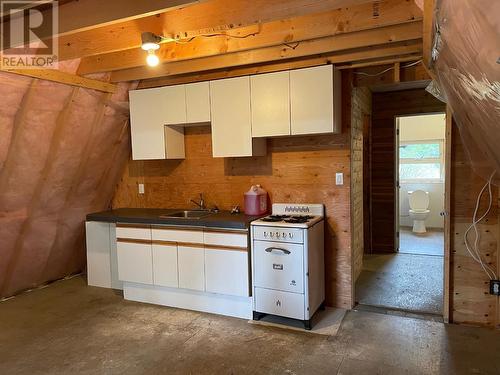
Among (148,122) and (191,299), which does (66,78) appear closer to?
(148,122)

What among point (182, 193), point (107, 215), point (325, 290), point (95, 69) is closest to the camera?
point (95, 69)

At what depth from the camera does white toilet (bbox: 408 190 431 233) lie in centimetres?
675

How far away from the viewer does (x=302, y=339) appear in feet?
9.43

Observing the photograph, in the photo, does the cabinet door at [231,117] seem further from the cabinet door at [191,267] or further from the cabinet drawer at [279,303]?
the cabinet drawer at [279,303]

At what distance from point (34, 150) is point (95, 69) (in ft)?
2.90

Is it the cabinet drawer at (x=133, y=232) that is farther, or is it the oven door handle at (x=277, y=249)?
the cabinet drawer at (x=133, y=232)

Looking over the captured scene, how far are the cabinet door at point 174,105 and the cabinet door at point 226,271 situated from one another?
4.31 feet

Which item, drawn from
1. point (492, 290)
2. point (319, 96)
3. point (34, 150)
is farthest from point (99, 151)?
point (492, 290)

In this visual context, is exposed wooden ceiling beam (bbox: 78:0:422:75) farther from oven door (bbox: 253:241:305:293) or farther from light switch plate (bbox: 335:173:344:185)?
oven door (bbox: 253:241:305:293)

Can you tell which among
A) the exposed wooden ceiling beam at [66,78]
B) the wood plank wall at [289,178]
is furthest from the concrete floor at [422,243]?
the exposed wooden ceiling beam at [66,78]

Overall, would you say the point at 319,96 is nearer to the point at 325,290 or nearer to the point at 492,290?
the point at 325,290

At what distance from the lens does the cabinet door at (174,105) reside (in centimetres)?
357

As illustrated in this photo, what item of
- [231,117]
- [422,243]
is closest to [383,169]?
[422,243]

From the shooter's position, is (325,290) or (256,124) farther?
(325,290)
